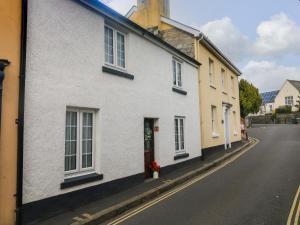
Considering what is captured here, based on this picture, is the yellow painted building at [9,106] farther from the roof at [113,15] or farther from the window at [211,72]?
the window at [211,72]

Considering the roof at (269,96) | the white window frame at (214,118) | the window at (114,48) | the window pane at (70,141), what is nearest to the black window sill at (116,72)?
the window at (114,48)

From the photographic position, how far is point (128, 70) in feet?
31.2

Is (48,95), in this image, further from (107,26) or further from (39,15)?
(107,26)

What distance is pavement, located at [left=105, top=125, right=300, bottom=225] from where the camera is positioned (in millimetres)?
6337

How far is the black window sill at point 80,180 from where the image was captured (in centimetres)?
677

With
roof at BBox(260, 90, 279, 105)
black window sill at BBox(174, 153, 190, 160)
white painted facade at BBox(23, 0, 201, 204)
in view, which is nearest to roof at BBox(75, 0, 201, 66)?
white painted facade at BBox(23, 0, 201, 204)

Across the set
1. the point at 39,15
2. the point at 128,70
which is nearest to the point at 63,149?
the point at 39,15

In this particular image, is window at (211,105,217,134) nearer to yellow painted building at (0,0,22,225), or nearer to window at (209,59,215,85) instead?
window at (209,59,215,85)

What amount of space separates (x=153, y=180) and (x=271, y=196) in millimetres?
3886

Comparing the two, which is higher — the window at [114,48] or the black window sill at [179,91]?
the window at [114,48]

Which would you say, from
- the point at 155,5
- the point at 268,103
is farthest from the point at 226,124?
the point at 268,103

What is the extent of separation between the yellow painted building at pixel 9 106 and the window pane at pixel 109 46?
3144mm

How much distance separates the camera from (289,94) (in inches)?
2694

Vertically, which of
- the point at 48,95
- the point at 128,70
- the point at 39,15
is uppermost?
the point at 39,15
